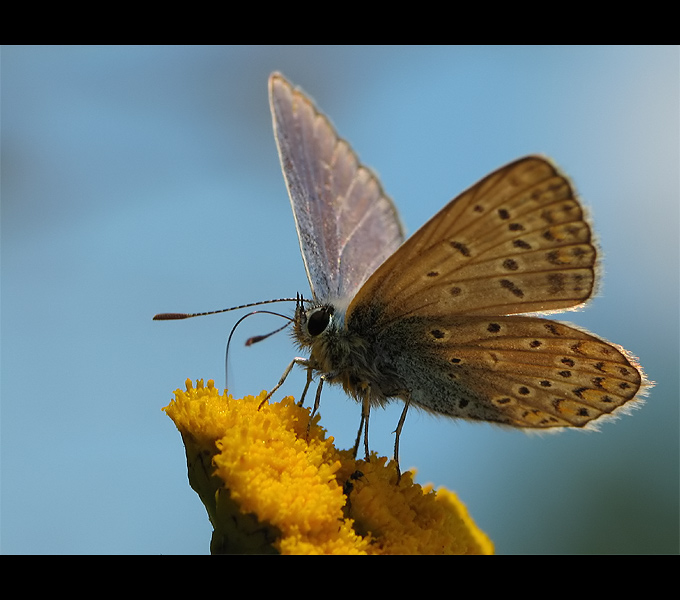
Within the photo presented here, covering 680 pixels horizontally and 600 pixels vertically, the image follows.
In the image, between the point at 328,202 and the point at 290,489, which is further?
the point at 328,202

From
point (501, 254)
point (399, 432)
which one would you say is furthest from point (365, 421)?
point (501, 254)

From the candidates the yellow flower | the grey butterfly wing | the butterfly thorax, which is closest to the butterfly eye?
the butterfly thorax

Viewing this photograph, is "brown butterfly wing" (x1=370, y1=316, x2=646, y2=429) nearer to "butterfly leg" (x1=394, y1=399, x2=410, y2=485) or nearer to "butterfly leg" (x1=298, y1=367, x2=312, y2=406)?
"butterfly leg" (x1=394, y1=399, x2=410, y2=485)

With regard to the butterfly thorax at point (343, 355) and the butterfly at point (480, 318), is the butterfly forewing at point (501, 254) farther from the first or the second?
the butterfly thorax at point (343, 355)

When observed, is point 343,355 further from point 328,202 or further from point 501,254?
point 328,202

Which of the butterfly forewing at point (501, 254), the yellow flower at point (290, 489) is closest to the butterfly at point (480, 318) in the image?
the butterfly forewing at point (501, 254)

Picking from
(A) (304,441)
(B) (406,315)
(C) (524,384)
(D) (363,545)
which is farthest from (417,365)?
(D) (363,545)

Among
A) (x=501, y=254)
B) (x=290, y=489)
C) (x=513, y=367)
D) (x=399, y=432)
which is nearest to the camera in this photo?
(x=290, y=489)

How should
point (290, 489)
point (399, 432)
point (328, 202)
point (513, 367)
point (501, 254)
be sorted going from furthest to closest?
1. point (328, 202)
2. point (513, 367)
3. point (399, 432)
4. point (501, 254)
5. point (290, 489)

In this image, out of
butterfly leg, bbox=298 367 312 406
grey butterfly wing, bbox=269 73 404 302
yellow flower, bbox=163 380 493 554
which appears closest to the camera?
yellow flower, bbox=163 380 493 554
